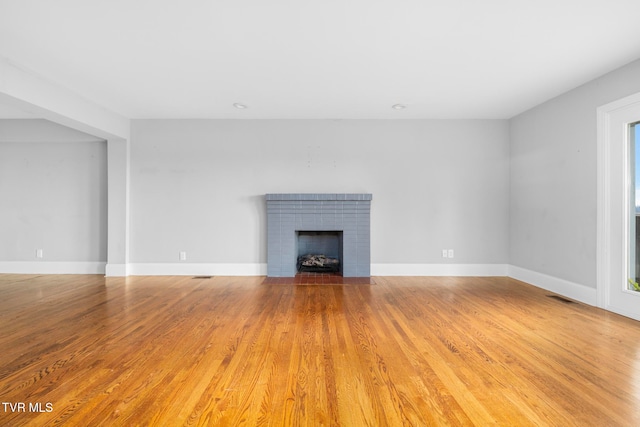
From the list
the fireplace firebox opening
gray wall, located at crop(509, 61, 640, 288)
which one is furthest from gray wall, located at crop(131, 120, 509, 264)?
the fireplace firebox opening

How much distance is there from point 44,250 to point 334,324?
4.91 meters

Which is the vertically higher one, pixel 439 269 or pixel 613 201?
pixel 613 201

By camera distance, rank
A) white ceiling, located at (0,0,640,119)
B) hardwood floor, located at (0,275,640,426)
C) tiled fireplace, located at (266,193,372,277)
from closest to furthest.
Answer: hardwood floor, located at (0,275,640,426), white ceiling, located at (0,0,640,119), tiled fireplace, located at (266,193,372,277)

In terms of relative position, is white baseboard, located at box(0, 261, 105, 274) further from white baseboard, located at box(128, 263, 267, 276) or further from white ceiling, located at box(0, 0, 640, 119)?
white ceiling, located at box(0, 0, 640, 119)

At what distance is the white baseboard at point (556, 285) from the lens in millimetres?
3252

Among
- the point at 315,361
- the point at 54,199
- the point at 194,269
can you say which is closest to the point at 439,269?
the point at 315,361

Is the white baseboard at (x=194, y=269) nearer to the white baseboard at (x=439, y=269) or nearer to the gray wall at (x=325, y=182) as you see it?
the gray wall at (x=325, y=182)

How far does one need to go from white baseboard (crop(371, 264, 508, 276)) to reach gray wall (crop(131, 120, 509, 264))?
11 centimetres

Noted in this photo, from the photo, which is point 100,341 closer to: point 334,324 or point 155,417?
point 155,417

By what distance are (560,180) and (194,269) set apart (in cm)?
505

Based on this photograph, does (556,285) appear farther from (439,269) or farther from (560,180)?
(439,269)

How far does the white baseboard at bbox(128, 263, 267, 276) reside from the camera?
183 inches

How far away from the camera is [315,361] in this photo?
1.95 metres

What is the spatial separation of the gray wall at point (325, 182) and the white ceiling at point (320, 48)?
0.78 meters
